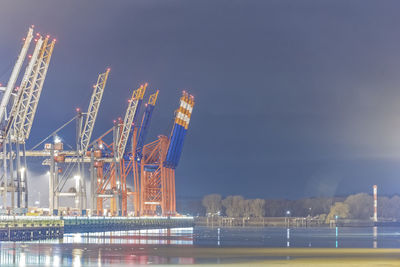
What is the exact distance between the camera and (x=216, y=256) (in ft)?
172

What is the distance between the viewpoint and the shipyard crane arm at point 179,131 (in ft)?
530

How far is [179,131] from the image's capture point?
164500 millimetres

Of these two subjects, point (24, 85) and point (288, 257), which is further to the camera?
point (24, 85)

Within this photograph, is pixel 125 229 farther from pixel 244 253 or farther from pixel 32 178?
pixel 244 253

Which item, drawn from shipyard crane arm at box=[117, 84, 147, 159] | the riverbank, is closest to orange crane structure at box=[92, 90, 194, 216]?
shipyard crane arm at box=[117, 84, 147, 159]

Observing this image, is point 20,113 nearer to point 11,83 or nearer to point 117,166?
point 11,83

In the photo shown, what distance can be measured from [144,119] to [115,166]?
2006 centimetres

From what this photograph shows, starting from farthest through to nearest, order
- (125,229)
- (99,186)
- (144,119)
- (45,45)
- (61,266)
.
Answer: (144,119) → (99,186) → (125,229) → (45,45) → (61,266)

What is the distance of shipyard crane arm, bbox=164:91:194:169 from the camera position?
530 feet

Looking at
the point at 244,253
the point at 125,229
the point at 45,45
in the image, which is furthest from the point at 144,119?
the point at 244,253

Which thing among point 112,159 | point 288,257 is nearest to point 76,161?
point 112,159

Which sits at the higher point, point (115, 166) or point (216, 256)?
point (115, 166)

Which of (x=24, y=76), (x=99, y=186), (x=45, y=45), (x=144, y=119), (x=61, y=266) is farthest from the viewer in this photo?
(x=144, y=119)

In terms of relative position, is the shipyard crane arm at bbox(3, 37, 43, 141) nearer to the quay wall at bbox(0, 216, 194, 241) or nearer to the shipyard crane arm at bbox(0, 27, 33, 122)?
the shipyard crane arm at bbox(0, 27, 33, 122)
